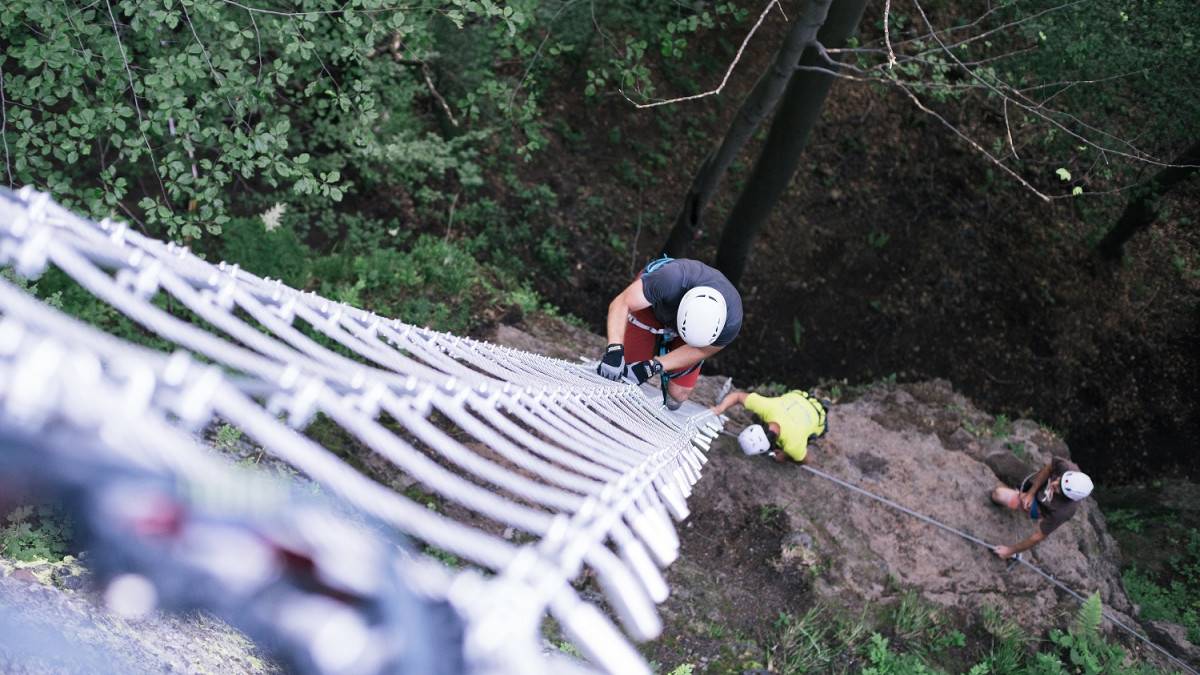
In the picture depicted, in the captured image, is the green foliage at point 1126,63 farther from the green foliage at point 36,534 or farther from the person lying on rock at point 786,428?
the green foliage at point 36,534

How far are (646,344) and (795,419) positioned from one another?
989 mm

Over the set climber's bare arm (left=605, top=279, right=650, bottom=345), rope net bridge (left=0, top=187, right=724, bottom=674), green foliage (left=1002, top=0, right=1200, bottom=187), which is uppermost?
green foliage (left=1002, top=0, right=1200, bottom=187)

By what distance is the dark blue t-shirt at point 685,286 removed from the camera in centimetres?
404

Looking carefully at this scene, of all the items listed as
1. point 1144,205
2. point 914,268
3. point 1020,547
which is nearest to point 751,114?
point 1020,547

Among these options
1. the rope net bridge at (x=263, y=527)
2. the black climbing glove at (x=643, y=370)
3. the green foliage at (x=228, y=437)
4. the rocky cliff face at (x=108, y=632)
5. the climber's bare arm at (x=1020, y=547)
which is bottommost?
the climber's bare arm at (x=1020, y=547)

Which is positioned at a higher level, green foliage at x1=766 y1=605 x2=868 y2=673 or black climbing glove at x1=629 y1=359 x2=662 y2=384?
black climbing glove at x1=629 y1=359 x2=662 y2=384

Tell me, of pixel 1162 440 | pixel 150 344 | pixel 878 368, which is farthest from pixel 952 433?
pixel 150 344

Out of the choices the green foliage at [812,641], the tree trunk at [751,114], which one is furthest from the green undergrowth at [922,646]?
the tree trunk at [751,114]

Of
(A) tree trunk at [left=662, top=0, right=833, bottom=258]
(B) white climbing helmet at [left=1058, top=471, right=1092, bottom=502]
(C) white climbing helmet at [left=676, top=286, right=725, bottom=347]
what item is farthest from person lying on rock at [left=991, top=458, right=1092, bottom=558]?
(A) tree trunk at [left=662, top=0, right=833, bottom=258]

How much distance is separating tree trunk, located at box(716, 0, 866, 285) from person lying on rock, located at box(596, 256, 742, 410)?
2386 millimetres

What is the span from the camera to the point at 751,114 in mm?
5820

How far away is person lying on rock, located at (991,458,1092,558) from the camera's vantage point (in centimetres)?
505

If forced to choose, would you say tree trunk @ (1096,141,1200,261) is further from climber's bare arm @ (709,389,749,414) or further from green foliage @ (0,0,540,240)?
Result: green foliage @ (0,0,540,240)

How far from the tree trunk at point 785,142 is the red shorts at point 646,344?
235 cm
